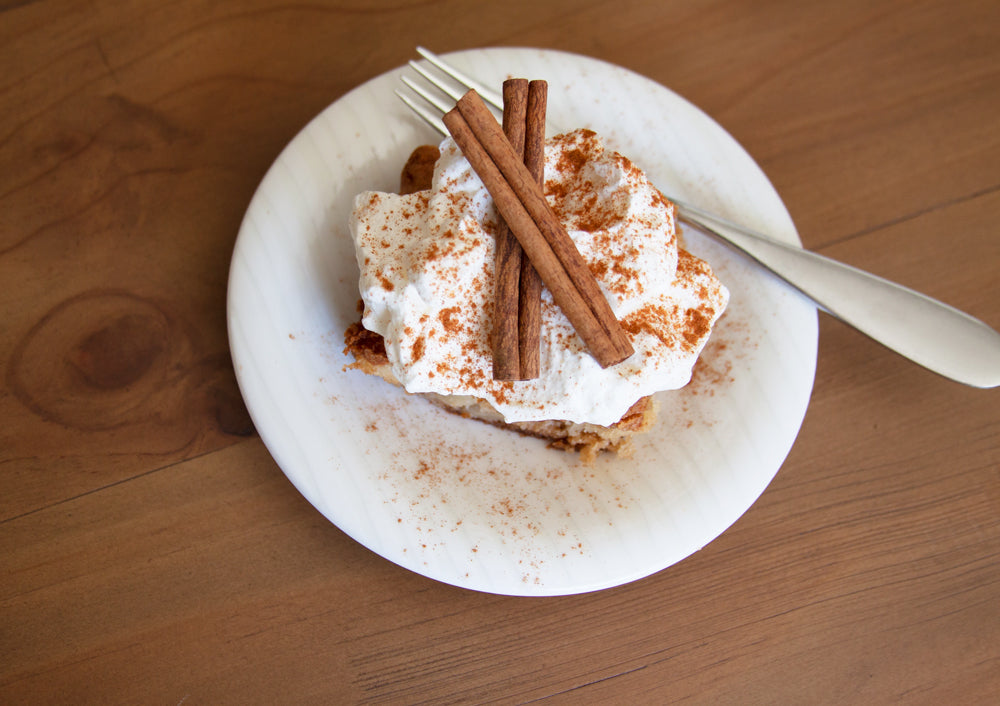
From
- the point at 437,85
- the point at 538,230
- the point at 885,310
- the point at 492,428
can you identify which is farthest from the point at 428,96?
the point at 885,310

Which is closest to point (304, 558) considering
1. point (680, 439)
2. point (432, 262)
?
point (432, 262)

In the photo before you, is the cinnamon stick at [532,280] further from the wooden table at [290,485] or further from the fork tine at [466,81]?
the wooden table at [290,485]

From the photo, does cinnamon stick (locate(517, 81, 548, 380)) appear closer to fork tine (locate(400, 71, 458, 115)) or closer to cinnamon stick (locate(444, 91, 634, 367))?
cinnamon stick (locate(444, 91, 634, 367))

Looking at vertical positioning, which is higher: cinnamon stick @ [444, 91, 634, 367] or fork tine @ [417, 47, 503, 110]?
fork tine @ [417, 47, 503, 110]

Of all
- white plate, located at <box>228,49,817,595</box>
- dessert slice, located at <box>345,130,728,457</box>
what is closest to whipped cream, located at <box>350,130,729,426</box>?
dessert slice, located at <box>345,130,728,457</box>

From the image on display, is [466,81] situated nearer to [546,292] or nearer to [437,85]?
[437,85]

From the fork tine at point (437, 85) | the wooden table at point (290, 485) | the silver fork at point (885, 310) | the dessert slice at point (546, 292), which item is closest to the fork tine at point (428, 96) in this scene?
the fork tine at point (437, 85)
